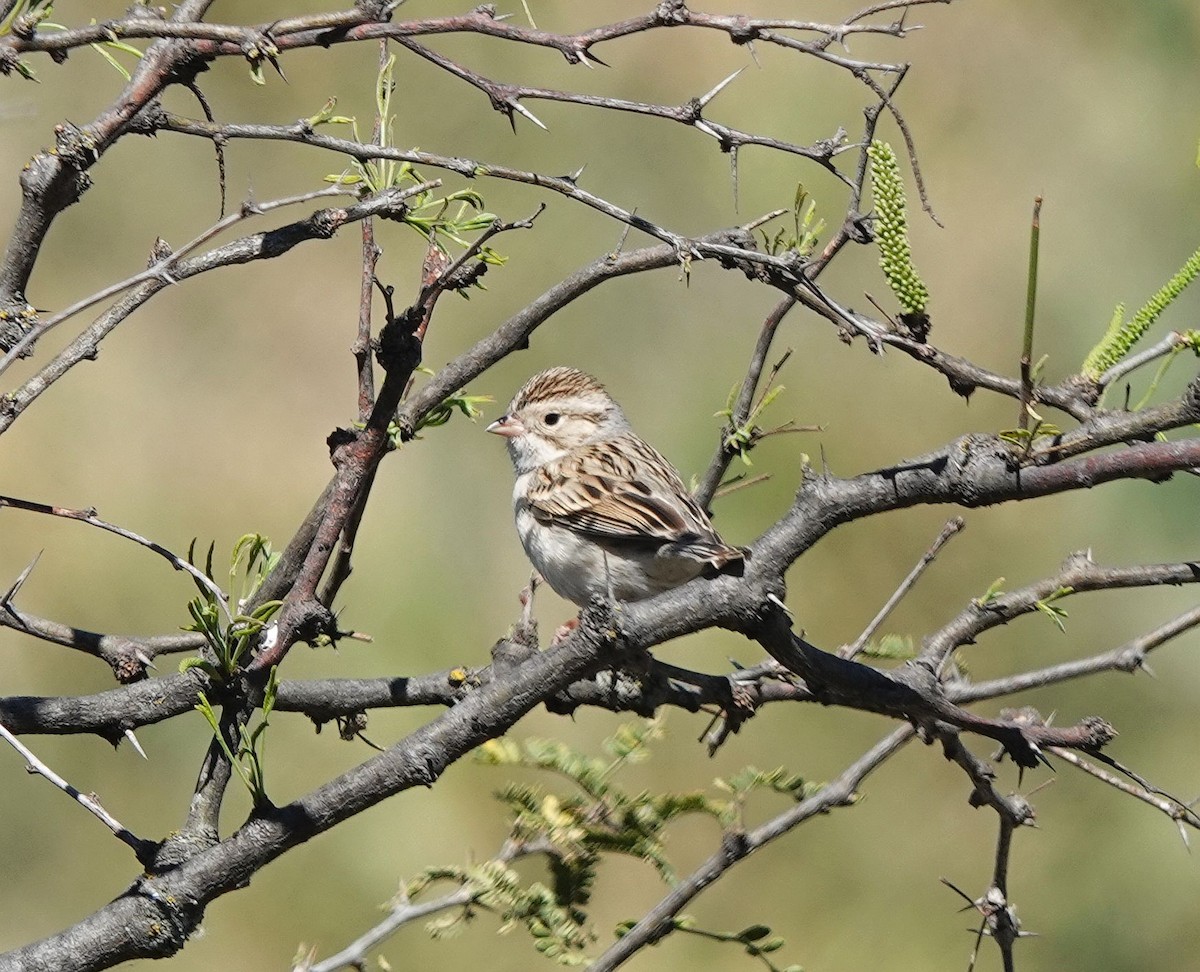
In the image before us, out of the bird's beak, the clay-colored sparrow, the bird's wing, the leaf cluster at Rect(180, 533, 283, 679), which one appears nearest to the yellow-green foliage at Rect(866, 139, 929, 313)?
the leaf cluster at Rect(180, 533, 283, 679)

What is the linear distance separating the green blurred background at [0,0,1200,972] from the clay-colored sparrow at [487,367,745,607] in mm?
924

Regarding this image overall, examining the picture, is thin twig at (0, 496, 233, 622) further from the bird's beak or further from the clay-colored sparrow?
the bird's beak

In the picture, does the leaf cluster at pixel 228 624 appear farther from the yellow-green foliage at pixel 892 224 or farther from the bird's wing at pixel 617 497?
the bird's wing at pixel 617 497

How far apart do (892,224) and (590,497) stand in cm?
311

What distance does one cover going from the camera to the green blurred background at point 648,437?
635 cm

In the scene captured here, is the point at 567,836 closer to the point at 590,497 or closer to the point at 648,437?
the point at 590,497

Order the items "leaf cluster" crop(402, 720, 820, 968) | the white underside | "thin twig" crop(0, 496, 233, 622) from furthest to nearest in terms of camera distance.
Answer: the white underside < "leaf cluster" crop(402, 720, 820, 968) < "thin twig" crop(0, 496, 233, 622)

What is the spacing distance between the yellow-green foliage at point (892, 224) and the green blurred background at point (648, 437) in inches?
169

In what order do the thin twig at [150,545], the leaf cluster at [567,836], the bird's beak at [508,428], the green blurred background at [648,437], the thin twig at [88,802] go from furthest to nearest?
the green blurred background at [648,437], the bird's beak at [508,428], the leaf cluster at [567,836], the thin twig at [150,545], the thin twig at [88,802]

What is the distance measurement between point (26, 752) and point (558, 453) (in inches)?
153

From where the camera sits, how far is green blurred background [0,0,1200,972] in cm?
635

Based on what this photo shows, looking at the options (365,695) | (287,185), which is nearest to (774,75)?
(287,185)

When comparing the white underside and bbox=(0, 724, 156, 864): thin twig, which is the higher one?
the white underside

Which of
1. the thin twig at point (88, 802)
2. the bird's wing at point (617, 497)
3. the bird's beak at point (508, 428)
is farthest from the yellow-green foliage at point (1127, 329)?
the bird's beak at point (508, 428)
